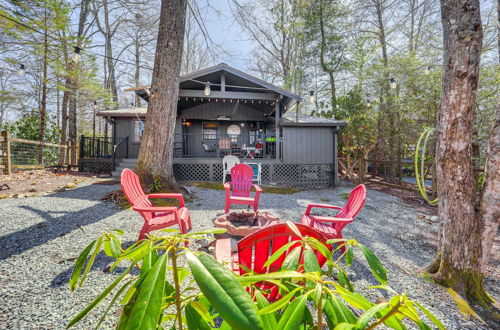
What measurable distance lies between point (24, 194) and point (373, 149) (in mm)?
13024

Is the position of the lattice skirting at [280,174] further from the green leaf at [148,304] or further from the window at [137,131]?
the green leaf at [148,304]

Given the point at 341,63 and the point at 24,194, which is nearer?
the point at 24,194

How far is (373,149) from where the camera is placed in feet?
35.0

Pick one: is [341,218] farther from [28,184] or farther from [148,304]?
[28,184]

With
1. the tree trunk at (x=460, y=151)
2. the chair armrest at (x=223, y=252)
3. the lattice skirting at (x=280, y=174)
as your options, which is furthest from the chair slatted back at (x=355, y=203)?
the lattice skirting at (x=280, y=174)

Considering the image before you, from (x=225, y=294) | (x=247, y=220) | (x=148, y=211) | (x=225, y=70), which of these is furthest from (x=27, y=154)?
(x=225, y=294)

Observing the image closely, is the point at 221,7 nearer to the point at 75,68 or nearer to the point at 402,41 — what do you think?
the point at 75,68

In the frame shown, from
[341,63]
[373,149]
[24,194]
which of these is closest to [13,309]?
[24,194]

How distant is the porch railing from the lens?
909 centimetres

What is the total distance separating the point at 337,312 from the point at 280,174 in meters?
8.32

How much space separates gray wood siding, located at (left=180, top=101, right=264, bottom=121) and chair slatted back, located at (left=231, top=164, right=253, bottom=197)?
21.9ft

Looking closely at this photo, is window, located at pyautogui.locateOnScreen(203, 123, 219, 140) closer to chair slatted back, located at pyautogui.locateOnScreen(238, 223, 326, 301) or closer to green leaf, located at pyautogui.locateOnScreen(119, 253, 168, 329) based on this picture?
chair slatted back, located at pyautogui.locateOnScreen(238, 223, 326, 301)

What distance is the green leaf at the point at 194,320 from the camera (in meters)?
0.46

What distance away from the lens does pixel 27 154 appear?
9281mm
